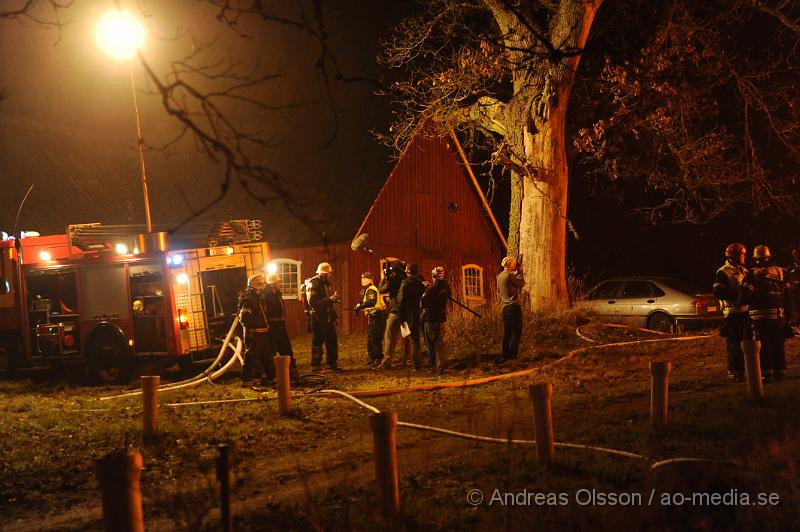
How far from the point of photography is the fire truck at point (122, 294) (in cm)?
1303

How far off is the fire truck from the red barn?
7.53 m

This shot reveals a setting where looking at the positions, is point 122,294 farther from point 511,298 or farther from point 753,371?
point 753,371

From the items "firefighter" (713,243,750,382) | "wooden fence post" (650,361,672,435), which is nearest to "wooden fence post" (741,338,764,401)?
"firefighter" (713,243,750,382)

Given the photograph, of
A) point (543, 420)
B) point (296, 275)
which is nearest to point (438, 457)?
point (543, 420)

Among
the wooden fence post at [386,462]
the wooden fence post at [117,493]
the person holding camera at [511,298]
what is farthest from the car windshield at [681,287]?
the wooden fence post at [117,493]

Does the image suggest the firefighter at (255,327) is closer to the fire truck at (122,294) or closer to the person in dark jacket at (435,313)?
the fire truck at (122,294)

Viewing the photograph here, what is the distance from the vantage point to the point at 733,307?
32.8ft

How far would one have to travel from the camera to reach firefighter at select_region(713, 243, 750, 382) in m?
9.97

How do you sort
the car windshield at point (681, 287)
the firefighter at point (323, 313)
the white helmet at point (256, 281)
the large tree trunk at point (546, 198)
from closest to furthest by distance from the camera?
the white helmet at point (256, 281), the firefighter at point (323, 313), the large tree trunk at point (546, 198), the car windshield at point (681, 287)

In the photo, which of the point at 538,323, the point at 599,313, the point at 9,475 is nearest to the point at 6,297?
the point at 9,475

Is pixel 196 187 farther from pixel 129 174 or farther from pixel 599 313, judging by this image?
pixel 599 313

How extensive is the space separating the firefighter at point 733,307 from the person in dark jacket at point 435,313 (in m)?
4.11

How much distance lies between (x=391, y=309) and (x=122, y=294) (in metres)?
4.70

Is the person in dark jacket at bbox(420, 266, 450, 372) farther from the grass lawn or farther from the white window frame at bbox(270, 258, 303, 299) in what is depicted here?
the white window frame at bbox(270, 258, 303, 299)
